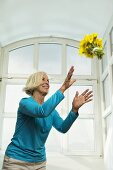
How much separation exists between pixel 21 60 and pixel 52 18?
75cm

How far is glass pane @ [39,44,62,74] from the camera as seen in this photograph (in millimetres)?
3623

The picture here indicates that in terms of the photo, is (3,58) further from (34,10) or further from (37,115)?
(37,115)

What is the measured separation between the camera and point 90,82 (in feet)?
11.6

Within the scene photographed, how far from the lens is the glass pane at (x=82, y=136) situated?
10.8 ft

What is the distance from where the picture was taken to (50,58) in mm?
3705

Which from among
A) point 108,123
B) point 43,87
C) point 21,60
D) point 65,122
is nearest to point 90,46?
point 43,87

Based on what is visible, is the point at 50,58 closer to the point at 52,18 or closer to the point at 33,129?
the point at 52,18

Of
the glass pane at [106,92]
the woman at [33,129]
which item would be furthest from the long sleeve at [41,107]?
the glass pane at [106,92]

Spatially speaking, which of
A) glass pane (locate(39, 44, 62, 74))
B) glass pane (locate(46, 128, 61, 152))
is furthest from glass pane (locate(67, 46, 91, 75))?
glass pane (locate(46, 128, 61, 152))

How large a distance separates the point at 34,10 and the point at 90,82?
3.78 ft

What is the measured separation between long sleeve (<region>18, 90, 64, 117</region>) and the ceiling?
185 centimetres

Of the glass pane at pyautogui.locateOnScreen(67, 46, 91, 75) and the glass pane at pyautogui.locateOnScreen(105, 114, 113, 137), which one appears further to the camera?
the glass pane at pyautogui.locateOnScreen(67, 46, 91, 75)

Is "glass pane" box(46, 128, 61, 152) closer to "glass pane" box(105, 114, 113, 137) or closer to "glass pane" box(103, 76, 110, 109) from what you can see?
"glass pane" box(105, 114, 113, 137)

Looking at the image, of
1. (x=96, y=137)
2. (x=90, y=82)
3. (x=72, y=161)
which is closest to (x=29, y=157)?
(x=72, y=161)
